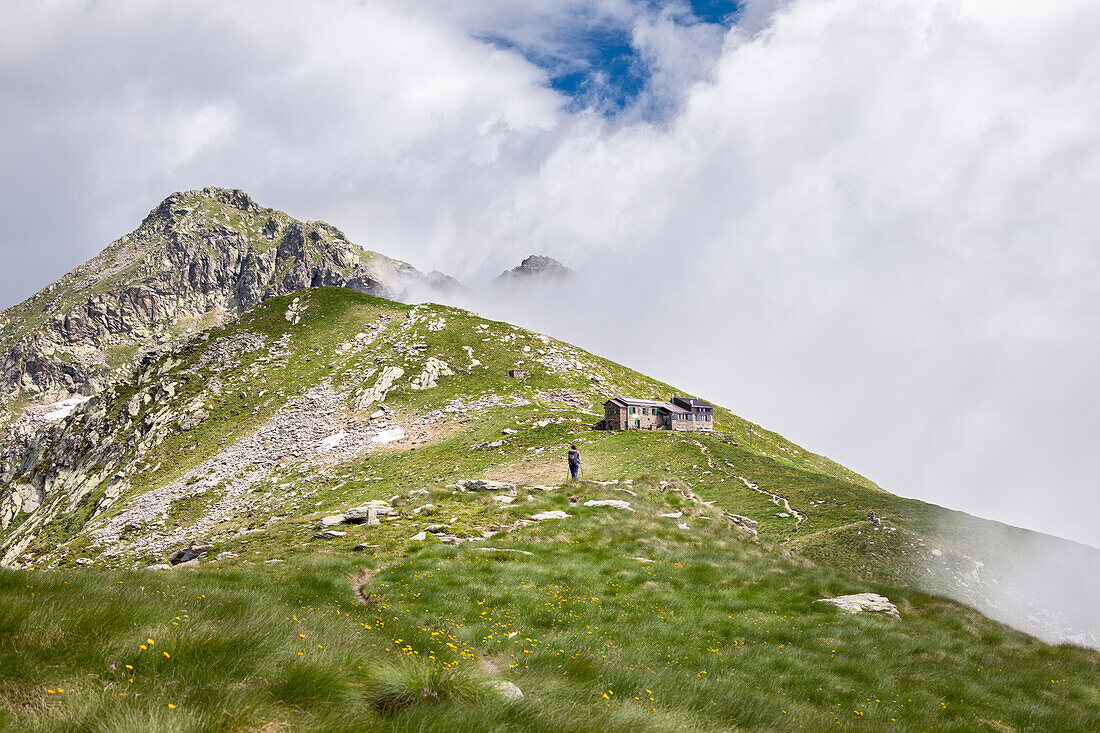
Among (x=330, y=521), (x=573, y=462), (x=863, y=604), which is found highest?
(x=573, y=462)

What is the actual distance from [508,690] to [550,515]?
20213 millimetres

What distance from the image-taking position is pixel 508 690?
7.18 metres

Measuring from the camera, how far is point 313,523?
27.3 metres

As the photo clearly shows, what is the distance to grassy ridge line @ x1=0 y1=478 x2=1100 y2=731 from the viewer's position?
19.4ft

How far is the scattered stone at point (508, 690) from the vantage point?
6.97 m

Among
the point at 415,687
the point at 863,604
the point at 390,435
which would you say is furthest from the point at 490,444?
the point at 415,687

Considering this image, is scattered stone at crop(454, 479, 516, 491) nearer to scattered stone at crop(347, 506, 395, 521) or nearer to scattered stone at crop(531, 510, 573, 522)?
scattered stone at crop(531, 510, 573, 522)

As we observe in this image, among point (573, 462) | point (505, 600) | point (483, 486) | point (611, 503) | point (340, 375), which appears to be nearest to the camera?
point (505, 600)

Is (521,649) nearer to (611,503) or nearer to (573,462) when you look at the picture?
(611,503)

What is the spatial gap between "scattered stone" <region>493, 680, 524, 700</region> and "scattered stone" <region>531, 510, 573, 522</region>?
19.3 m

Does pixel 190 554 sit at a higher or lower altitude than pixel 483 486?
lower

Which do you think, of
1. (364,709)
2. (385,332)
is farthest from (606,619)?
(385,332)

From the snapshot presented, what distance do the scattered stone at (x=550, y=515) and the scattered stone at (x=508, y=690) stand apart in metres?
19.3

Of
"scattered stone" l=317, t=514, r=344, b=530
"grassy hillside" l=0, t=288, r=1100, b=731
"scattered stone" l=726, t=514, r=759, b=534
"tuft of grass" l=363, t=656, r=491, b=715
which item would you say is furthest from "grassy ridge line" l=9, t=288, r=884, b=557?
"tuft of grass" l=363, t=656, r=491, b=715
